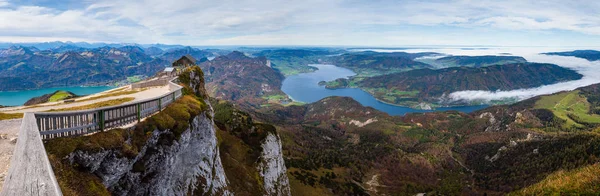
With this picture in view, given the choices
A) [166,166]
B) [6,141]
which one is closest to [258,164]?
[166,166]

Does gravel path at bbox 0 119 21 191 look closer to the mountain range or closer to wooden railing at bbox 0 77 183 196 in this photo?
wooden railing at bbox 0 77 183 196

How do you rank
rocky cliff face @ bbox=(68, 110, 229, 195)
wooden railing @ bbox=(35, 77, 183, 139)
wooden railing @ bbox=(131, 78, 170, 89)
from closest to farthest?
wooden railing @ bbox=(35, 77, 183, 139) → rocky cliff face @ bbox=(68, 110, 229, 195) → wooden railing @ bbox=(131, 78, 170, 89)

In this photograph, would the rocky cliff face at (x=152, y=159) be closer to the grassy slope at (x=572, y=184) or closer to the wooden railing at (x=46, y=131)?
the wooden railing at (x=46, y=131)

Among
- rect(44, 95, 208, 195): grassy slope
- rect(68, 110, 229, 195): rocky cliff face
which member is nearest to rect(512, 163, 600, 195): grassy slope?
rect(68, 110, 229, 195): rocky cliff face

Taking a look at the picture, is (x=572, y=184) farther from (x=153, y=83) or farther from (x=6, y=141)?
(x=6, y=141)

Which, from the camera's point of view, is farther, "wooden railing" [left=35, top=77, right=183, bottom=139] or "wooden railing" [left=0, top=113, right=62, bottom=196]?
"wooden railing" [left=35, top=77, right=183, bottom=139]

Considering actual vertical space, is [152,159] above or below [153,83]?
below

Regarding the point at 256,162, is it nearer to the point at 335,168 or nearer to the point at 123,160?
the point at 123,160
